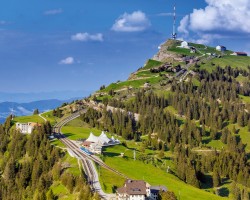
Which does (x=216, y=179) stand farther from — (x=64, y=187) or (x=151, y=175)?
(x=64, y=187)

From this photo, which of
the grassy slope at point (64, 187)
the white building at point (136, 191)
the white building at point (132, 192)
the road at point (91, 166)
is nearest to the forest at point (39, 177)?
the grassy slope at point (64, 187)

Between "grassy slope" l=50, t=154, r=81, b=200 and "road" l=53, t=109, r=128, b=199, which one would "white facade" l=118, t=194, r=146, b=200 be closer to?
"road" l=53, t=109, r=128, b=199

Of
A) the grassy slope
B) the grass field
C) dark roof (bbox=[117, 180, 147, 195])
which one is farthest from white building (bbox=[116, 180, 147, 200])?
the grassy slope

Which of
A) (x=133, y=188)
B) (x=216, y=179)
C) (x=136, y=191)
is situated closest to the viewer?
(x=136, y=191)

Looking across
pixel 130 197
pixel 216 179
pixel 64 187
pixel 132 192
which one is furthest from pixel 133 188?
pixel 216 179

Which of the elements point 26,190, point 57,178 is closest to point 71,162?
point 57,178

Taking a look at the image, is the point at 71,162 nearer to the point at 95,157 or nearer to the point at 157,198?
the point at 95,157

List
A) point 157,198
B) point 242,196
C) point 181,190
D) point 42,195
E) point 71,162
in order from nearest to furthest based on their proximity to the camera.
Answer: point 157,198, point 42,195, point 181,190, point 71,162, point 242,196

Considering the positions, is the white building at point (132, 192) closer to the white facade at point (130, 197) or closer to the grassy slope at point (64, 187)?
the white facade at point (130, 197)
